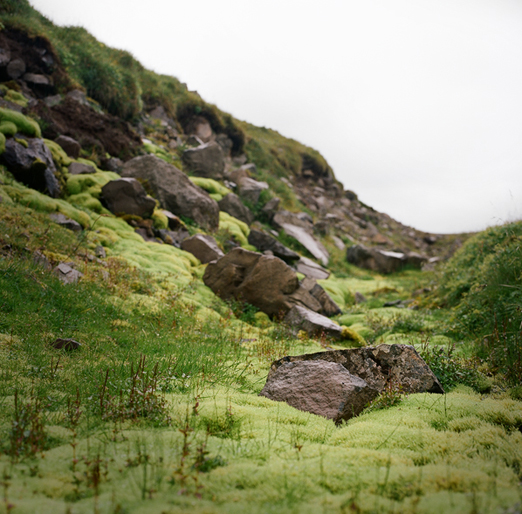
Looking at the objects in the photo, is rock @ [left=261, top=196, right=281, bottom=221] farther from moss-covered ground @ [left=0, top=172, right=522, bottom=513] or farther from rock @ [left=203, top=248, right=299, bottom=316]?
moss-covered ground @ [left=0, top=172, right=522, bottom=513]

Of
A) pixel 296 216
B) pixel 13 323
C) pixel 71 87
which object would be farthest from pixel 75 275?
pixel 296 216

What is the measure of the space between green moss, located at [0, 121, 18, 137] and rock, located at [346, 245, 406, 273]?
70.6 ft

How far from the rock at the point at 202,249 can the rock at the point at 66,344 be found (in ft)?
29.3

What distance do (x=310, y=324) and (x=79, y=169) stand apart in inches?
442

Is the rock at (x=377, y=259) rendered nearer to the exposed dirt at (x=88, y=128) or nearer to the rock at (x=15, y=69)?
the exposed dirt at (x=88, y=128)

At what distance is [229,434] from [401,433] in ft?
5.33

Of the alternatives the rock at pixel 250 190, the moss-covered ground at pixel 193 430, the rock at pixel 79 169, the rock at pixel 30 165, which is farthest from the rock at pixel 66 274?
the rock at pixel 250 190

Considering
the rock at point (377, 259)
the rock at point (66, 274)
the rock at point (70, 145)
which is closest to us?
the rock at point (66, 274)

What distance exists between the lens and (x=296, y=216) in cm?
2675

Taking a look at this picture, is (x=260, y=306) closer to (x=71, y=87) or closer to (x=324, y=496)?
(x=324, y=496)

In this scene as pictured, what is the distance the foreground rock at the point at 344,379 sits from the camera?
429 cm

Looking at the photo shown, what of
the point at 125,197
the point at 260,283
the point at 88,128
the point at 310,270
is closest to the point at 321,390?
the point at 260,283

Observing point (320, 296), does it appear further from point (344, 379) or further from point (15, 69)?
point (15, 69)

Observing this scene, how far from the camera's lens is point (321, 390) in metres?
4.41
